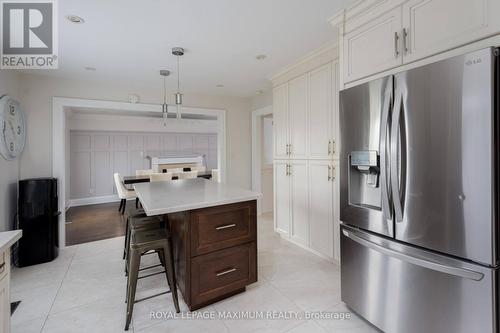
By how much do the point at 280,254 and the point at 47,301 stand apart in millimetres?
2349

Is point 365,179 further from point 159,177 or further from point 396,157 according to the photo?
point 159,177

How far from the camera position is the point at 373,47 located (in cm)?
175

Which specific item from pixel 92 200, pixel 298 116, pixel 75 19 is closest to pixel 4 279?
pixel 75 19

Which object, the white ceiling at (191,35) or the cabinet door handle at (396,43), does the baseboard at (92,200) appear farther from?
the cabinet door handle at (396,43)

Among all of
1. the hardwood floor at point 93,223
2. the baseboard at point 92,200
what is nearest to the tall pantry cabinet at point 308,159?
the hardwood floor at point 93,223

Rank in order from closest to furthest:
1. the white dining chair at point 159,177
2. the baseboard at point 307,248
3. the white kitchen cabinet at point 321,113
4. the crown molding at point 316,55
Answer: the crown molding at point 316,55, the white kitchen cabinet at point 321,113, the baseboard at point 307,248, the white dining chair at point 159,177

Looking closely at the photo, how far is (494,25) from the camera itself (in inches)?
46.1

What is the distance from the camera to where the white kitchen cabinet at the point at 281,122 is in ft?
11.0

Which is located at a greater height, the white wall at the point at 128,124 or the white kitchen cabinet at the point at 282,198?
the white wall at the point at 128,124

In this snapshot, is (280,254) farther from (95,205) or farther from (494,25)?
(95,205)

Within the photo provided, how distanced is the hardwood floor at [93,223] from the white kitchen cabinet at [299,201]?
9.38ft

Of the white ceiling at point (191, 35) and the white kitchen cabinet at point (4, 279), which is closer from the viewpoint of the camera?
the white kitchen cabinet at point (4, 279)

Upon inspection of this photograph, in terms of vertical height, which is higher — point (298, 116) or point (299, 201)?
point (298, 116)

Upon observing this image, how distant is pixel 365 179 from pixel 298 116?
159cm
